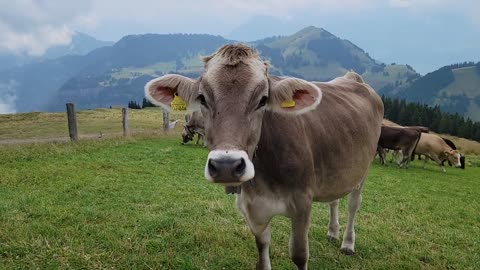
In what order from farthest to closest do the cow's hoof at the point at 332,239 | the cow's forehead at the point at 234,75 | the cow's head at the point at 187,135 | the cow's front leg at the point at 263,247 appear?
the cow's head at the point at 187,135 < the cow's hoof at the point at 332,239 < the cow's front leg at the point at 263,247 < the cow's forehead at the point at 234,75

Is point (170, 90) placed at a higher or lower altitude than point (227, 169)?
higher

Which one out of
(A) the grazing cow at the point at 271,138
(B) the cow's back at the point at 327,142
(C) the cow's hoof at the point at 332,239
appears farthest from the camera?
(C) the cow's hoof at the point at 332,239

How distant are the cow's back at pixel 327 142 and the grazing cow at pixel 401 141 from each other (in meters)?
17.2

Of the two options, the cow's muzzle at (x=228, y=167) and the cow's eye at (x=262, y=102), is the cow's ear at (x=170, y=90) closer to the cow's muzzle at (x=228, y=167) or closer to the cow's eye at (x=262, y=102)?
the cow's eye at (x=262, y=102)

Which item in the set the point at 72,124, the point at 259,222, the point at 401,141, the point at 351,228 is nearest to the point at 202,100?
the point at 259,222

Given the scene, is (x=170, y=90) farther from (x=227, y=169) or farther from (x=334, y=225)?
(x=334, y=225)

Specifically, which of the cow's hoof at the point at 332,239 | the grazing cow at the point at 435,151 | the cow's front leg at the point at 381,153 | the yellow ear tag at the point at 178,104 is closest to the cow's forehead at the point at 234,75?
the yellow ear tag at the point at 178,104

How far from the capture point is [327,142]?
5.38m

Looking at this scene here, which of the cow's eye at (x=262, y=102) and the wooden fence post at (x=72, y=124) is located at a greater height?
the cow's eye at (x=262, y=102)

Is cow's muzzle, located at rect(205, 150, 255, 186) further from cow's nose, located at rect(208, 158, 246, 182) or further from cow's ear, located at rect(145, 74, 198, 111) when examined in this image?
cow's ear, located at rect(145, 74, 198, 111)

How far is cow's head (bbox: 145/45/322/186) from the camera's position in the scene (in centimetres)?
338

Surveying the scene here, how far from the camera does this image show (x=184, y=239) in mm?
6449

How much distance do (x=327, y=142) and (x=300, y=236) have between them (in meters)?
1.28

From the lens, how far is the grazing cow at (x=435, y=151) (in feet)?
89.6
